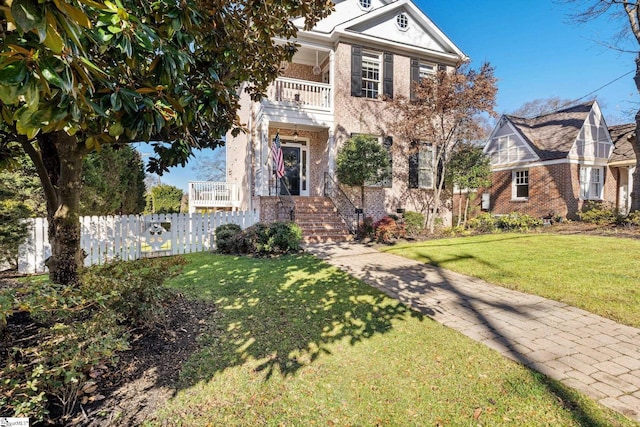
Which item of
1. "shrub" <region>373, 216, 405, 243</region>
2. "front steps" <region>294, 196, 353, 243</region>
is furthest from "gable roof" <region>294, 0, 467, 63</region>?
"shrub" <region>373, 216, 405, 243</region>

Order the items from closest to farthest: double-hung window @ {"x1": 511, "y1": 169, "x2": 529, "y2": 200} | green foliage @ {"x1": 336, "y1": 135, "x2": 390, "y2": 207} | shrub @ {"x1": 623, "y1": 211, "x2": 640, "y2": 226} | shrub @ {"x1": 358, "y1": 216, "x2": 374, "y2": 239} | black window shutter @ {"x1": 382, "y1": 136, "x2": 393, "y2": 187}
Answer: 1. shrub @ {"x1": 623, "y1": 211, "x2": 640, "y2": 226}
2. shrub @ {"x1": 358, "y1": 216, "x2": 374, "y2": 239}
3. green foliage @ {"x1": 336, "y1": 135, "x2": 390, "y2": 207}
4. black window shutter @ {"x1": 382, "y1": 136, "x2": 393, "y2": 187}
5. double-hung window @ {"x1": 511, "y1": 169, "x2": 529, "y2": 200}

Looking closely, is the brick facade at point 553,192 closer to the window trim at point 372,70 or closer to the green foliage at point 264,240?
the window trim at point 372,70

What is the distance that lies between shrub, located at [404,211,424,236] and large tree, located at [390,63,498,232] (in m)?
0.66

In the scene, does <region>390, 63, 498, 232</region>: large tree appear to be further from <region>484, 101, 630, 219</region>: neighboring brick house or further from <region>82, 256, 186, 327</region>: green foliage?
<region>82, 256, 186, 327</region>: green foliage

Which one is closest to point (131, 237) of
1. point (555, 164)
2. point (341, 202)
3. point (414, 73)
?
point (341, 202)

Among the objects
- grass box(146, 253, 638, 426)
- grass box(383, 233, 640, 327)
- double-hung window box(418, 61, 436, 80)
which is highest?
double-hung window box(418, 61, 436, 80)

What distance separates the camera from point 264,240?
845 cm

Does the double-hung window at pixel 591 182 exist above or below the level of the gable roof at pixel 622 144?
below

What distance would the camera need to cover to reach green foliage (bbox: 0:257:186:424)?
6.47 feet

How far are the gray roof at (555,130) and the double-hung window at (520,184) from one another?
1.28 m

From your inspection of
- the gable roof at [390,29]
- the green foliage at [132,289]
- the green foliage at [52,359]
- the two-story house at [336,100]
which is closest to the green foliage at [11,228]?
the green foliage at [132,289]

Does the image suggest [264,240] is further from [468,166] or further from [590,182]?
[590,182]

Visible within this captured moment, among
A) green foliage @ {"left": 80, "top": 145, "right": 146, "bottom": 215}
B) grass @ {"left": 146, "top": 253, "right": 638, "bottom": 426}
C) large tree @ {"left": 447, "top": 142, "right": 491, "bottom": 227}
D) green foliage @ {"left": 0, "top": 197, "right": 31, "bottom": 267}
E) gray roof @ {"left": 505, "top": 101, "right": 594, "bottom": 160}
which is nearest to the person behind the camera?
grass @ {"left": 146, "top": 253, "right": 638, "bottom": 426}

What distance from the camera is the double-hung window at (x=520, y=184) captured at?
1675 cm
